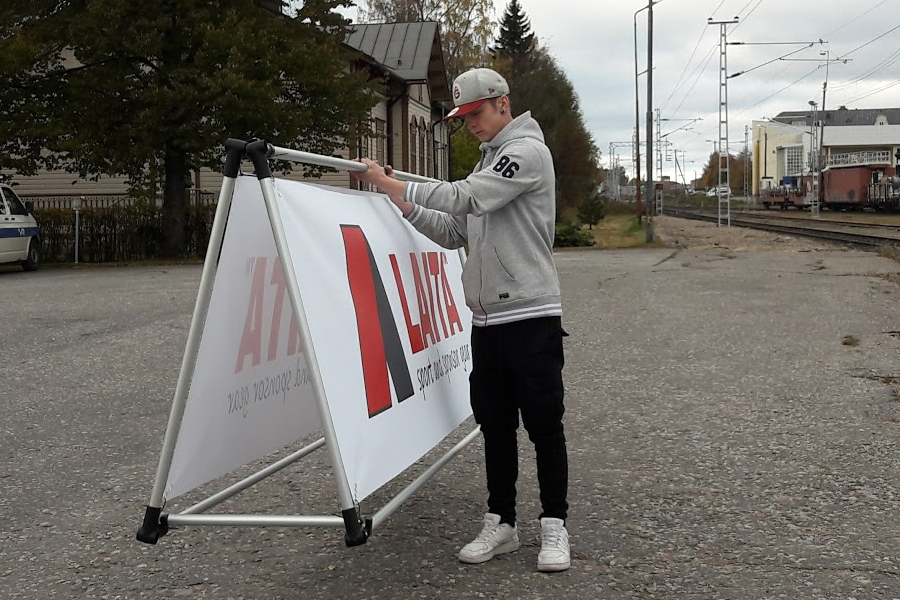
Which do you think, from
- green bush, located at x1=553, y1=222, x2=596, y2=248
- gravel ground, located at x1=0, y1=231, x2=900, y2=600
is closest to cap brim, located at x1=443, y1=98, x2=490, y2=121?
gravel ground, located at x1=0, y1=231, x2=900, y2=600

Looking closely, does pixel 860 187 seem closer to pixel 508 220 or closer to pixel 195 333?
pixel 508 220

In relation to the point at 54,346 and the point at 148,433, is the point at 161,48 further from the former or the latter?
the point at 148,433

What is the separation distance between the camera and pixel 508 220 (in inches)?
152

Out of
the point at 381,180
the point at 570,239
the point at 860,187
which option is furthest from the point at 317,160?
the point at 860,187

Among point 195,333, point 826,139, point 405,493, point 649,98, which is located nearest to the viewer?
point 195,333

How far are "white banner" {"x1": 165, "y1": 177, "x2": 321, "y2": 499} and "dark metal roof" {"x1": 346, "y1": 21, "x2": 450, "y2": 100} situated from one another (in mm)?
37339

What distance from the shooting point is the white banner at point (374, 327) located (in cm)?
342

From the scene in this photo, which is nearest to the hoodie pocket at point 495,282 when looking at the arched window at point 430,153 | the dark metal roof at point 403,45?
the dark metal roof at point 403,45

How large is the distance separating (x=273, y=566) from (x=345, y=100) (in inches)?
858

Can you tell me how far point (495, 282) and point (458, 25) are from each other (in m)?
57.7

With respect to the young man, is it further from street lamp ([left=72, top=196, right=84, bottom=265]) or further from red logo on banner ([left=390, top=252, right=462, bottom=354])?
street lamp ([left=72, top=196, right=84, bottom=265])

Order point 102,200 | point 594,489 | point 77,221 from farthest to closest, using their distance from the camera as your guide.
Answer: point 102,200, point 77,221, point 594,489

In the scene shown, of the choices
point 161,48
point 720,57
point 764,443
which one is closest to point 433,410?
point 764,443

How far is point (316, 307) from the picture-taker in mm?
3398
